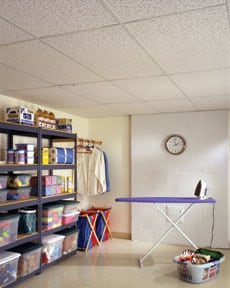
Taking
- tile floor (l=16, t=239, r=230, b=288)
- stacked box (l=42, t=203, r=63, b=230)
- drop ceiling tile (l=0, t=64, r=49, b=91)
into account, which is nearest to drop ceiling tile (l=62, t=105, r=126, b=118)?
drop ceiling tile (l=0, t=64, r=49, b=91)

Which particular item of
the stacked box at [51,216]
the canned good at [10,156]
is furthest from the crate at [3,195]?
the stacked box at [51,216]

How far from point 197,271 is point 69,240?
176cm

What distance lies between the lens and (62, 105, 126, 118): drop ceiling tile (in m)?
4.78

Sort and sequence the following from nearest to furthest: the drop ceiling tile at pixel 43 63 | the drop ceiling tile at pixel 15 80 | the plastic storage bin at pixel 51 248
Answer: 1. the drop ceiling tile at pixel 43 63
2. the drop ceiling tile at pixel 15 80
3. the plastic storage bin at pixel 51 248

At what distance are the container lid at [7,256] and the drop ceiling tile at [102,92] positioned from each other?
6.17 ft

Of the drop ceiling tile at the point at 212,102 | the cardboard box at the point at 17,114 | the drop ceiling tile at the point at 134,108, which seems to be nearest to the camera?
the cardboard box at the point at 17,114

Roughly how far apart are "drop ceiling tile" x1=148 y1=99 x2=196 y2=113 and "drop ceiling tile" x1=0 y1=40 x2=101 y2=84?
4.95ft

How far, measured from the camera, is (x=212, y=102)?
4410mm

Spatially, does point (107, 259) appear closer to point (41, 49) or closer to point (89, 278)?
point (89, 278)

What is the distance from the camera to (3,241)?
321 centimetres

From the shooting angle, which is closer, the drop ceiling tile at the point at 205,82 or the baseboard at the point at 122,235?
the drop ceiling tile at the point at 205,82

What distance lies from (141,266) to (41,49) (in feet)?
9.87

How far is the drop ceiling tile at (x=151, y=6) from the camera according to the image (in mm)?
1623

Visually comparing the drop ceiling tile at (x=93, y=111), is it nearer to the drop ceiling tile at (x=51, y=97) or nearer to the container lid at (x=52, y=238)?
the drop ceiling tile at (x=51, y=97)
